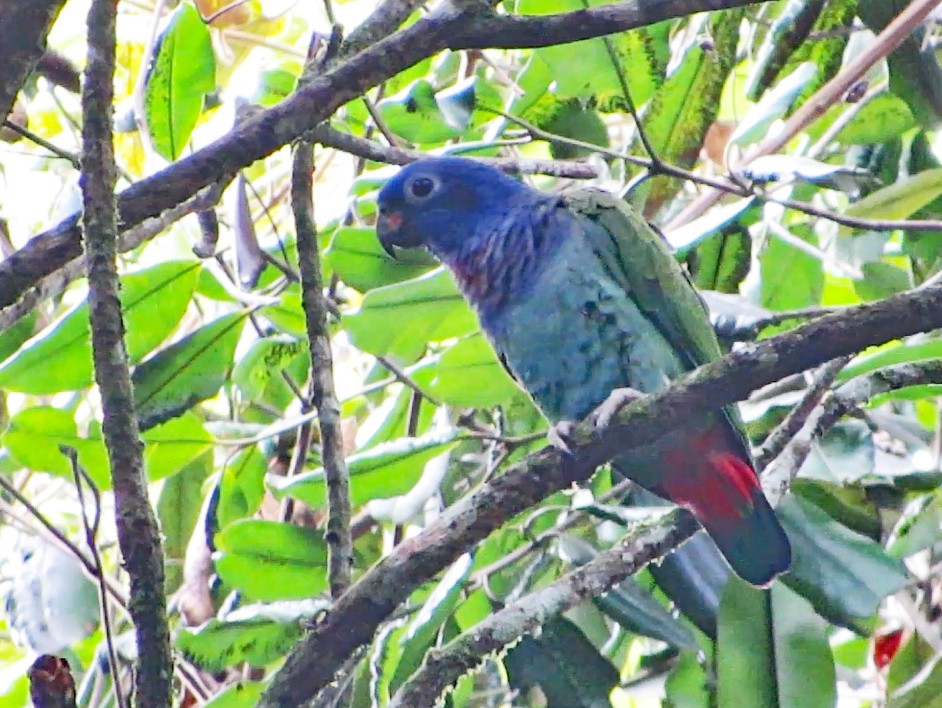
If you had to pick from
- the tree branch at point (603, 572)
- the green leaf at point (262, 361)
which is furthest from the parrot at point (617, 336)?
the green leaf at point (262, 361)

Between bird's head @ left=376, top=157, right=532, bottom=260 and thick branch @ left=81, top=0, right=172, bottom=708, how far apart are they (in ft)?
4.41

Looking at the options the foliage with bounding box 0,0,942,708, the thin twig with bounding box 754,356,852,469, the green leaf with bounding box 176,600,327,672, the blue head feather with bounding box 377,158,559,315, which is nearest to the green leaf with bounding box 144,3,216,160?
the foliage with bounding box 0,0,942,708

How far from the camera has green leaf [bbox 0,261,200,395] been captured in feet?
7.62

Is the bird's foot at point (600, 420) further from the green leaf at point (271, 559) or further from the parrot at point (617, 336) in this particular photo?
the green leaf at point (271, 559)

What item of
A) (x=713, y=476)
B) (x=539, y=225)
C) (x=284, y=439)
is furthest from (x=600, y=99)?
(x=284, y=439)

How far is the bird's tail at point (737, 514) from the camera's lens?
2279 mm

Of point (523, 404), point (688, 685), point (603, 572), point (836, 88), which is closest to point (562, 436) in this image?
point (603, 572)

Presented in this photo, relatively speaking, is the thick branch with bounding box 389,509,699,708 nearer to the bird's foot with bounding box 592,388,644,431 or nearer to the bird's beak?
the bird's foot with bounding box 592,388,644,431

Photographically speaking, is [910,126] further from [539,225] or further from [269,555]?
[269,555]

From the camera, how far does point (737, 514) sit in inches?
96.3

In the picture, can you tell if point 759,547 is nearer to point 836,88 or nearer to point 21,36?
point 836,88

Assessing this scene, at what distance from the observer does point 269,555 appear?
8.14ft

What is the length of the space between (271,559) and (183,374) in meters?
0.43

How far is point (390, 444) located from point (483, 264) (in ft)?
1.58
